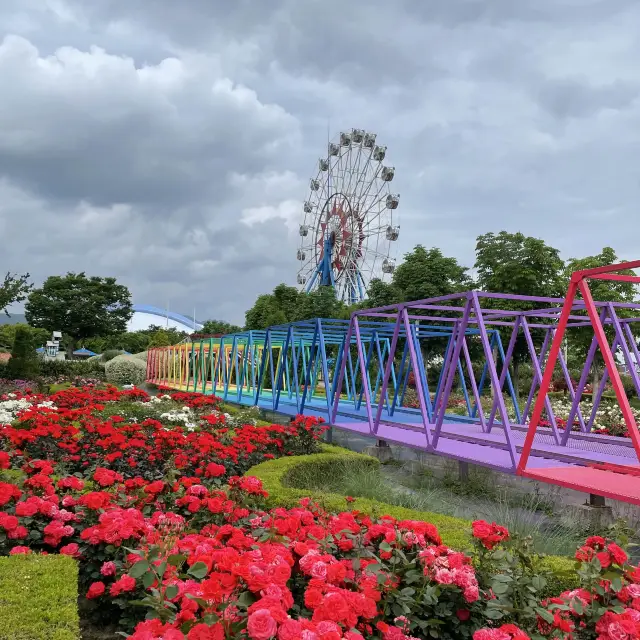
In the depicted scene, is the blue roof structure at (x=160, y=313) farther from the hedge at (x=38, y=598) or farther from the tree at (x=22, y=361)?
the hedge at (x=38, y=598)

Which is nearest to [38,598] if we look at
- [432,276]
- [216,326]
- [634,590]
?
[634,590]

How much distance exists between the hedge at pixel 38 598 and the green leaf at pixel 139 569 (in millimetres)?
557

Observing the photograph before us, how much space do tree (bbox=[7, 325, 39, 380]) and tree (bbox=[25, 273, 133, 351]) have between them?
2594 cm

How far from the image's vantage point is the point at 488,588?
307cm

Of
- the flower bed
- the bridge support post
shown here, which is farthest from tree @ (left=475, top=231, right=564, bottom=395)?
the flower bed

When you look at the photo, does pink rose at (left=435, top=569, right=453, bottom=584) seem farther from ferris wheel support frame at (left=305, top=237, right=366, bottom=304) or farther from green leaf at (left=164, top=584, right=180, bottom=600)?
ferris wheel support frame at (left=305, top=237, right=366, bottom=304)

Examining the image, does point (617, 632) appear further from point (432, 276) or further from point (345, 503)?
point (432, 276)

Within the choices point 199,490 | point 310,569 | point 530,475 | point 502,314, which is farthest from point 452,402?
point 310,569

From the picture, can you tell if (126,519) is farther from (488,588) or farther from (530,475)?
(530,475)

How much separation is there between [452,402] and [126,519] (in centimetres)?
1952

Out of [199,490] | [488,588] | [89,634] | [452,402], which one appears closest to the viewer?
[488,588]

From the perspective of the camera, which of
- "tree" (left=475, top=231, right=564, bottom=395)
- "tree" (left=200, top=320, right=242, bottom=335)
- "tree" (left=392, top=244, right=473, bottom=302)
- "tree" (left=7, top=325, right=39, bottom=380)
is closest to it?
"tree" (left=475, top=231, right=564, bottom=395)

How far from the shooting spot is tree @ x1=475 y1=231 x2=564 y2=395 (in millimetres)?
20125

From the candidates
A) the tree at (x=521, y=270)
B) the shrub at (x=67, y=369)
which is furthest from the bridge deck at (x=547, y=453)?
the shrub at (x=67, y=369)
